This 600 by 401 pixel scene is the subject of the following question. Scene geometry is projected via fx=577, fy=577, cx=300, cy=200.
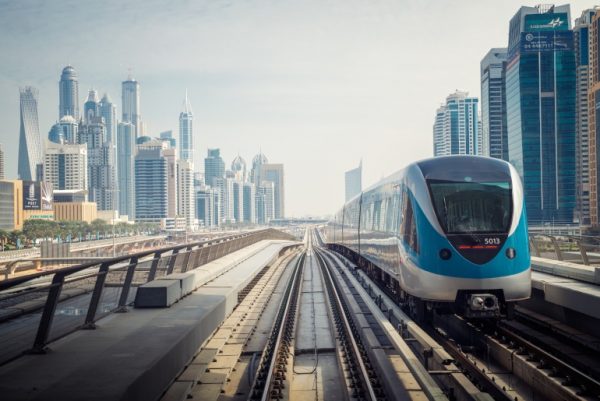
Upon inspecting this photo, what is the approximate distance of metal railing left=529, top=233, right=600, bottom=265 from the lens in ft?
43.9

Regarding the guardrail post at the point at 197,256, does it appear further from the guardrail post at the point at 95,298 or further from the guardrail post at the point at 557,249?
the guardrail post at the point at 557,249

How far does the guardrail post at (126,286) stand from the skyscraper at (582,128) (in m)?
115

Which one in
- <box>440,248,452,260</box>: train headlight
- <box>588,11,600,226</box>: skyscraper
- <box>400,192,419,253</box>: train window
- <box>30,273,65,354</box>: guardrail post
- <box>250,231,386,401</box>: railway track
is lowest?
<box>250,231,386,401</box>: railway track

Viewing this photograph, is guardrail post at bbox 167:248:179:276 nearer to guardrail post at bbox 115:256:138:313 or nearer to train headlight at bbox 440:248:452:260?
guardrail post at bbox 115:256:138:313

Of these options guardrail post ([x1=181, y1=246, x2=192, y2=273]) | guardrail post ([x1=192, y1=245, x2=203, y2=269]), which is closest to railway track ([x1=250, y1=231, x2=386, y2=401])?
guardrail post ([x1=181, y1=246, x2=192, y2=273])

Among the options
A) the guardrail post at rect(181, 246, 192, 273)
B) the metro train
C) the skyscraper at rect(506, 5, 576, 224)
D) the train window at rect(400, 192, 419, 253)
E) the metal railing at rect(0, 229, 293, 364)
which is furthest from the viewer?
the skyscraper at rect(506, 5, 576, 224)

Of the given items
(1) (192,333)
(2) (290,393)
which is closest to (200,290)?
(1) (192,333)

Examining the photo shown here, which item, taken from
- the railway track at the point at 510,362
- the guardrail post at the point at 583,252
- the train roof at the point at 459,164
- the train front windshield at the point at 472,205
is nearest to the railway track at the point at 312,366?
the railway track at the point at 510,362

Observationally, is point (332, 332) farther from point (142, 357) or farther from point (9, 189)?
A: point (9, 189)

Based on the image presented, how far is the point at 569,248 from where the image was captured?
14273 millimetres

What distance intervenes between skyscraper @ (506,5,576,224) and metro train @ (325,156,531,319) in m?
121

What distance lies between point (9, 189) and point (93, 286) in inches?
5336

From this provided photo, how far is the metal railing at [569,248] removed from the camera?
527 inches

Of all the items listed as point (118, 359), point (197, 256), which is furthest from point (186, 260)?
point (118, 359)
